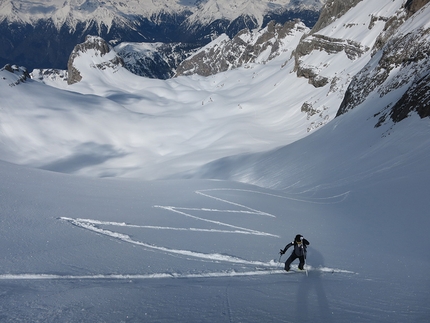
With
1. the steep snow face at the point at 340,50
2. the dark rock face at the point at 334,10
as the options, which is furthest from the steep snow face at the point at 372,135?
the dark rock face at the point at 334,10

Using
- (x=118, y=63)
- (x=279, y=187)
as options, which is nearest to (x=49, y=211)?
(x=279, y=187)

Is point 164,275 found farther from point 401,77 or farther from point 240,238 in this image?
point 401,77

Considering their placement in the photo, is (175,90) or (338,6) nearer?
(338,6)

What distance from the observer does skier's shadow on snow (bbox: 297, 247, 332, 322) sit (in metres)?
5.89

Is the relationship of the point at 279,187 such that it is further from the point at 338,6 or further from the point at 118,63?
the point at 118,63

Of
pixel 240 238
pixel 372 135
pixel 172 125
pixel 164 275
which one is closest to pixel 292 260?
pixel 240 238

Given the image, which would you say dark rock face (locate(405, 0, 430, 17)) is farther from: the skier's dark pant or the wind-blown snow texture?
the skier's dark pant

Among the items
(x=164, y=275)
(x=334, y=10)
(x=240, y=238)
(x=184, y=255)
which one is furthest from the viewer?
(x=334, y=10)

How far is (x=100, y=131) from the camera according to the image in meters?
64.7

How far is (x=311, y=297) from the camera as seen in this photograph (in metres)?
6.63

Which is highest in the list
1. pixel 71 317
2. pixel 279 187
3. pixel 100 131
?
pixel 100 131

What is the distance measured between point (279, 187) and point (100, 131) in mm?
48299

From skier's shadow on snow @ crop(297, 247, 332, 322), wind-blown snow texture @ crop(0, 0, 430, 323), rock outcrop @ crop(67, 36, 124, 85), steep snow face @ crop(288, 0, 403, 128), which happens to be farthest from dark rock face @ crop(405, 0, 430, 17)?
rock outcrop @ crop(67, 36, 124, 85)

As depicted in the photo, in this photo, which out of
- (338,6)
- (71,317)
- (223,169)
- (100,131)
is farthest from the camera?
(338,6)
